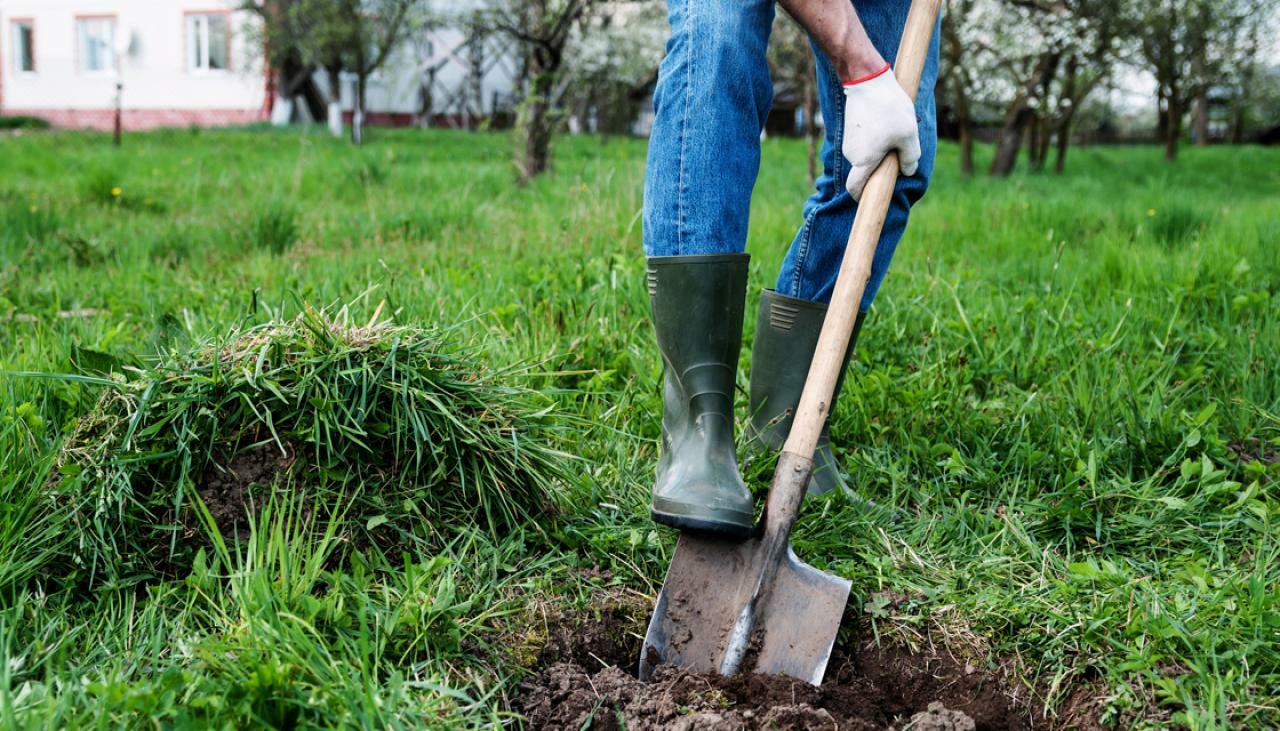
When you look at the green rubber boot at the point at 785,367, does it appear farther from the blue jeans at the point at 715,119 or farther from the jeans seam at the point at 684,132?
the jeans seam at the point at 684,132

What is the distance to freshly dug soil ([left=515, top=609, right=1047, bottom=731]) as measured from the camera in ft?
4.86

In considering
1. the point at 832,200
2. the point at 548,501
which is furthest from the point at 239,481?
the point at 832,200

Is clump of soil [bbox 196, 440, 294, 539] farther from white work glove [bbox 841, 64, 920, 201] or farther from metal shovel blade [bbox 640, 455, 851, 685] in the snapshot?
white work glove [bbox 841, 64, 920, 201]

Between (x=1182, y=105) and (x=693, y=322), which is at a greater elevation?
(x=1182, y=105)

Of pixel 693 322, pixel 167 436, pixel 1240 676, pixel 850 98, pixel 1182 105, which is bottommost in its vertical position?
pixel 1240 676

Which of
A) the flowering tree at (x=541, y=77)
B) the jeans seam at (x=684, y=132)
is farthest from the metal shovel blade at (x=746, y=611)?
the flowering tree at (x=541, y=77)

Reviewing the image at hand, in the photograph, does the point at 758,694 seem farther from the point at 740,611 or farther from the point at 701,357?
the point at 701,357

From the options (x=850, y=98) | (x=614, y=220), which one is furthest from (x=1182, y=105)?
(x=850, y=98)

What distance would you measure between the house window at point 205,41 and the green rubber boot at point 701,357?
2217cm

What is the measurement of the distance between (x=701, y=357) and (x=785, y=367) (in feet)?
1.19

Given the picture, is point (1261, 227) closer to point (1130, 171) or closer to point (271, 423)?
point (271, 423)

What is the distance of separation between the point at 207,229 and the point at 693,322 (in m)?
3.58

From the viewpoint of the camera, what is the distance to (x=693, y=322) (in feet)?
6.33

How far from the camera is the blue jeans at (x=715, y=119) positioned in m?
1.84
